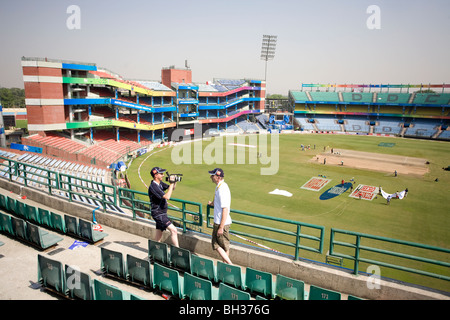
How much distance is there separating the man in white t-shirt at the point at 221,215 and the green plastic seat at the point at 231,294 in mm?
1413

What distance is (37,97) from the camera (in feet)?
120

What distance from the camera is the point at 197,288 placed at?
5.61m

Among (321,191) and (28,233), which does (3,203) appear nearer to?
(28,233)

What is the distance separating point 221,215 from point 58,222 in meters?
5.82

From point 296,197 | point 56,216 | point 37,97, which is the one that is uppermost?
point 37,97

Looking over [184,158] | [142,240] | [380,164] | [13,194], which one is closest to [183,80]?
[184,158]

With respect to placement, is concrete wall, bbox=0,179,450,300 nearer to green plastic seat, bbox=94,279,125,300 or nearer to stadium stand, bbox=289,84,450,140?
green plastic seat, bbox=94,279,125,300

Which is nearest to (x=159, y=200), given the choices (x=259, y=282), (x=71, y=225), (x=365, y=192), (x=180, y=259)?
(x=180, y=259)

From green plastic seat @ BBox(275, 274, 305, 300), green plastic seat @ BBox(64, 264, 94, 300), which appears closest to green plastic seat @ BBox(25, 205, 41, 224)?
green plastic seat @ BBox(64, 264, 94, 300)

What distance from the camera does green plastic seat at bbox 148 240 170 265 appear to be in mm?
7145

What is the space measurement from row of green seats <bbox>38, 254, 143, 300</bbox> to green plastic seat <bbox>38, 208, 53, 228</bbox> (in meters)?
3.50
